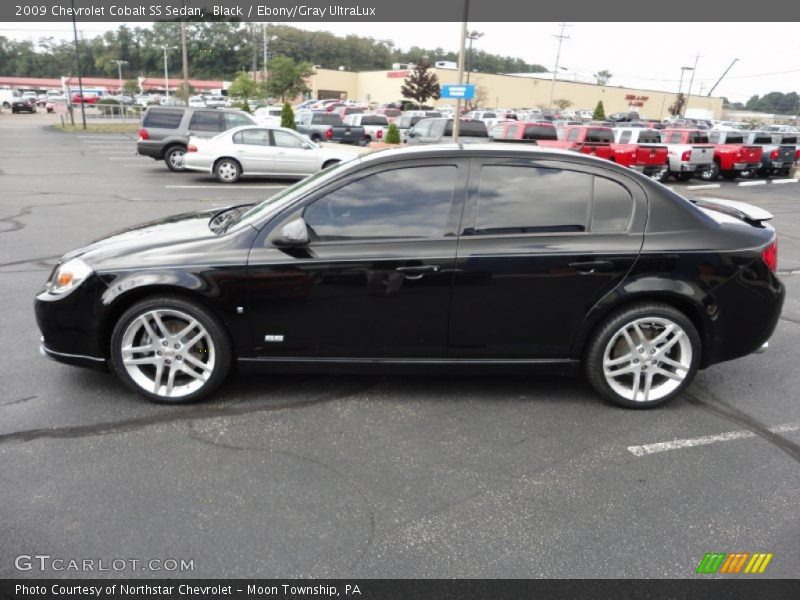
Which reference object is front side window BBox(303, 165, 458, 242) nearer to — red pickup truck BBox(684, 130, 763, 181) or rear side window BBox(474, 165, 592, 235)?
rear side window BBox(474, 165, 592, 235)

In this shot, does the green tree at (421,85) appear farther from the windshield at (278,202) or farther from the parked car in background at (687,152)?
the windshield at (278,202)

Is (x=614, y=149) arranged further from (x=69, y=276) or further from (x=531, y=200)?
(x=69, y=276)

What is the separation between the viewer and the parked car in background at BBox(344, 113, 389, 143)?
2934cm

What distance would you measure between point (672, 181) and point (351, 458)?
20514 mm

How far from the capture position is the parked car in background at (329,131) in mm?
27203

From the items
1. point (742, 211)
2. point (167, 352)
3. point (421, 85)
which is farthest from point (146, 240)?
point (421, 85)

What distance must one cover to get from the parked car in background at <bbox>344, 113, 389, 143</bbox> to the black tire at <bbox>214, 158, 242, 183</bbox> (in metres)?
14.0

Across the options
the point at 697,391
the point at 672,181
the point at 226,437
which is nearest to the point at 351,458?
the point at 226,437

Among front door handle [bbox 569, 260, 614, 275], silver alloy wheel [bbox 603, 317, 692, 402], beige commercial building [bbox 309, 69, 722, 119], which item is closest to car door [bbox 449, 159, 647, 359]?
front door handle [bbox 569, 260, 614, 275]

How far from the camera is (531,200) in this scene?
154 inches

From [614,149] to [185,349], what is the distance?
17221 millimetres

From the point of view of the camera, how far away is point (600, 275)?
150 inches

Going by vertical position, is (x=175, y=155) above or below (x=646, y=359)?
below
